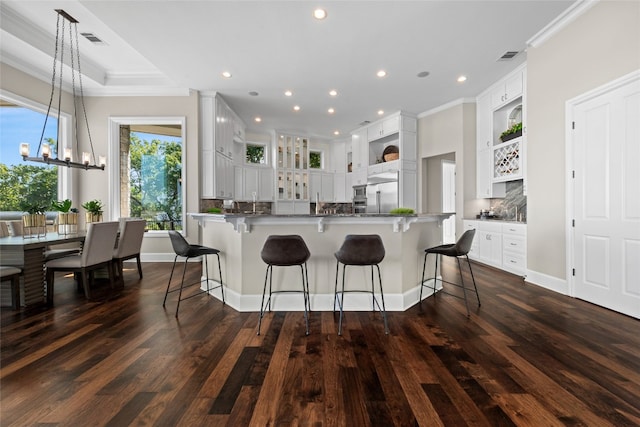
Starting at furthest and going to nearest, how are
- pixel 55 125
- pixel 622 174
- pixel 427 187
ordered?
pixel 427 187 < pixel 55 125 < pixel 622 174

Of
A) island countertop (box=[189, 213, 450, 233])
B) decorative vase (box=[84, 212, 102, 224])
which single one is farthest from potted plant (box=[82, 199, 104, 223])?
island countertop (box=[189, 213, 450, 233])

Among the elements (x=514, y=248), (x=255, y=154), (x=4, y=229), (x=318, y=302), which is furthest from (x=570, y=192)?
(x=4, y=229)

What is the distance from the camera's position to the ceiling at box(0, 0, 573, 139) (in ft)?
10.4

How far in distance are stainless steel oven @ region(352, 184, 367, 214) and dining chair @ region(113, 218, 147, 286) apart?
207 inches

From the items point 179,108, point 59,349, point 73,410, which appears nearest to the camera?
point 73,410

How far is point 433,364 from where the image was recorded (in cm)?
198

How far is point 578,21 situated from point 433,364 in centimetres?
417

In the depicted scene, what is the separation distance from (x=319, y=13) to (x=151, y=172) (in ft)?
14.9

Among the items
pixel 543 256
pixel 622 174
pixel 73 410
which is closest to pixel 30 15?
pixel 73 410

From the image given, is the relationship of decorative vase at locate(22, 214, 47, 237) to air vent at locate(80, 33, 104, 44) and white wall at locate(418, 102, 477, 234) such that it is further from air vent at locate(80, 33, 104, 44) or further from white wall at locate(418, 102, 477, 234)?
white wall at locate(418, 102, 477, 234)

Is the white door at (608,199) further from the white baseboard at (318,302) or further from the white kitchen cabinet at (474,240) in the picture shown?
the white baseboard at (318,302)

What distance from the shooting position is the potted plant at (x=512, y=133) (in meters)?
4.66

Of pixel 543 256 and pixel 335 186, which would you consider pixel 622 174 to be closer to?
pixel 543 256

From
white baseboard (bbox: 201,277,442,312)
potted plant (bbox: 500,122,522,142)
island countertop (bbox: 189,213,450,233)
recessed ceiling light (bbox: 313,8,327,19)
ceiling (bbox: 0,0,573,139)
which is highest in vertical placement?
ceiling (bbox: 0,0,573,139)
